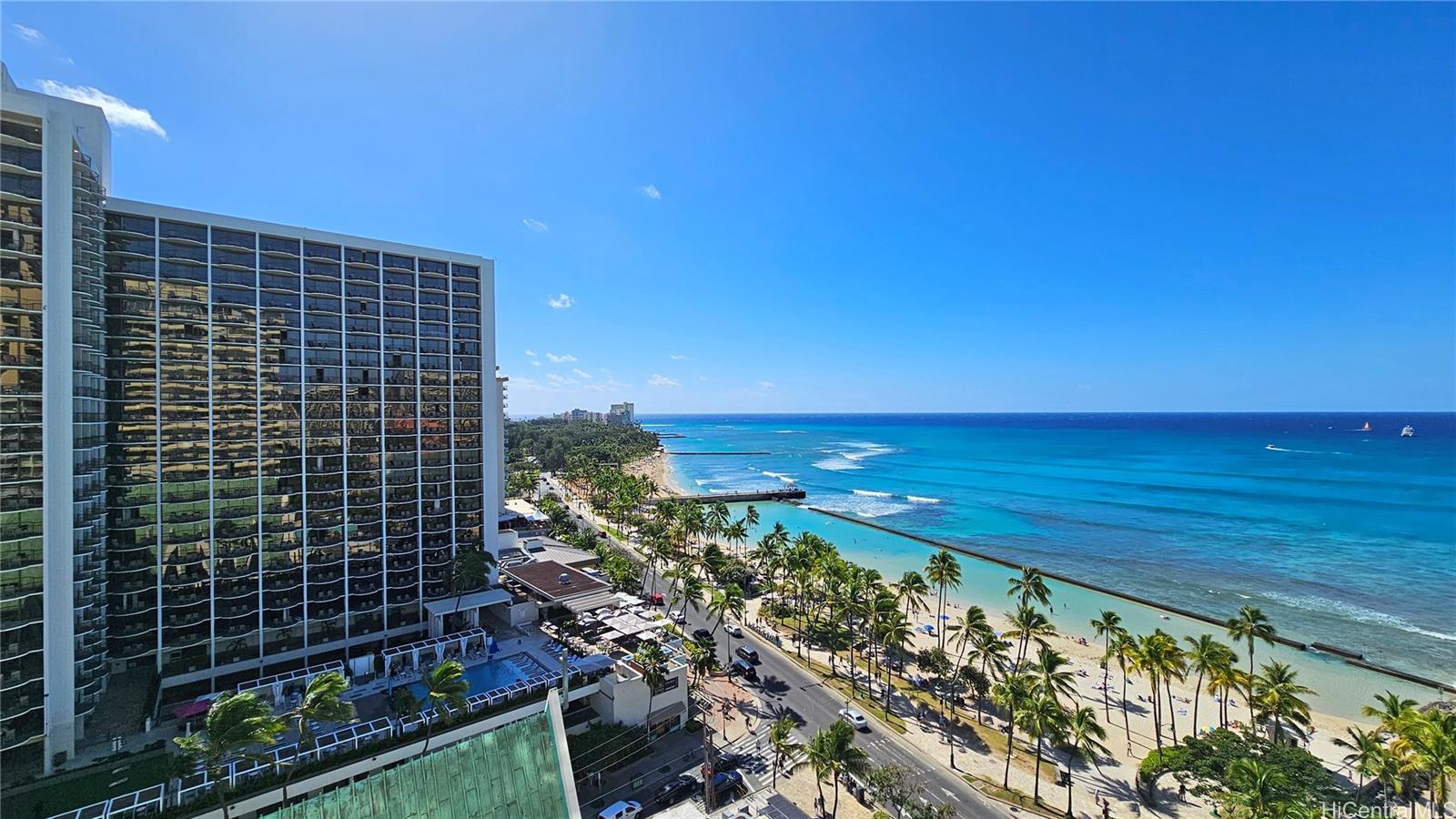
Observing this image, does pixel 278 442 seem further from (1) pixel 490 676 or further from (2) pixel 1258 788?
(2) pixel 1258 788

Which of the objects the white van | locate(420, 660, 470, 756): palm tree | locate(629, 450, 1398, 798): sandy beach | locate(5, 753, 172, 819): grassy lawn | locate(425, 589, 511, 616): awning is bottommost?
locate(629, 450, 1398, 798): sandy beach

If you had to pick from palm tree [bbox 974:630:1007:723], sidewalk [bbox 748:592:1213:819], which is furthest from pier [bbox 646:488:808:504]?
palm tree [bbox 974:630:1007:723]

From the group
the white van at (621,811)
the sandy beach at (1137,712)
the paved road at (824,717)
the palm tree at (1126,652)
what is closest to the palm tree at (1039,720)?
the paved road at (824,717)

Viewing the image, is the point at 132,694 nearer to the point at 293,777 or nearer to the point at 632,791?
→ the point at 293,777

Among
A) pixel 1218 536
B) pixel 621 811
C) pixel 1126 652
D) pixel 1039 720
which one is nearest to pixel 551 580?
pixel 621 811

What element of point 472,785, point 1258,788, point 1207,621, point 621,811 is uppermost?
point 472,785

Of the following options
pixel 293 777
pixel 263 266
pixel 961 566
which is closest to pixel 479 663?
pixel 293 777

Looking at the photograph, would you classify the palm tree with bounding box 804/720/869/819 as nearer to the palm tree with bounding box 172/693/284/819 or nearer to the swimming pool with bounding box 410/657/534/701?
the swimming pool with bounding box 410/657/534/701
